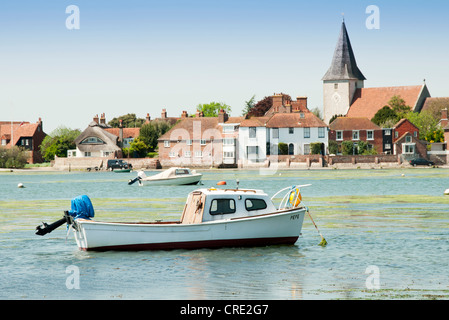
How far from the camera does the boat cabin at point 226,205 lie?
83.8 ft

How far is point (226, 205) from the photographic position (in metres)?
25.8

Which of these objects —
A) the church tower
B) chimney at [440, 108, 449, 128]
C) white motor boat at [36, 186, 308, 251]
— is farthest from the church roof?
white motor boat at [36, 186, 308, 251]

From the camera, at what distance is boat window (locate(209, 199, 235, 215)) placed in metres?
25.6

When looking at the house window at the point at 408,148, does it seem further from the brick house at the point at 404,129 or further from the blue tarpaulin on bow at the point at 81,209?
the blue tarpaulin on bow at the point at 81,209

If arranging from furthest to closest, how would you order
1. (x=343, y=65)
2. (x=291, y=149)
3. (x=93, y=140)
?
1. (x=343, y=65)
2. (x=93, y=140)
3. (x=291, y=149)

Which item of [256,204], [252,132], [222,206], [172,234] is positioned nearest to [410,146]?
[252,132]

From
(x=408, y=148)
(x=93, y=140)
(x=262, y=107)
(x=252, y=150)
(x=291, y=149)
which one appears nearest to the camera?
(x=252, y=150)

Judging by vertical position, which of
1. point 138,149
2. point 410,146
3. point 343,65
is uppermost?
point 343,65

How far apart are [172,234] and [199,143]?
110508 mm

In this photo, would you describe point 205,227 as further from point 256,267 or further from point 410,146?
point 410,146
